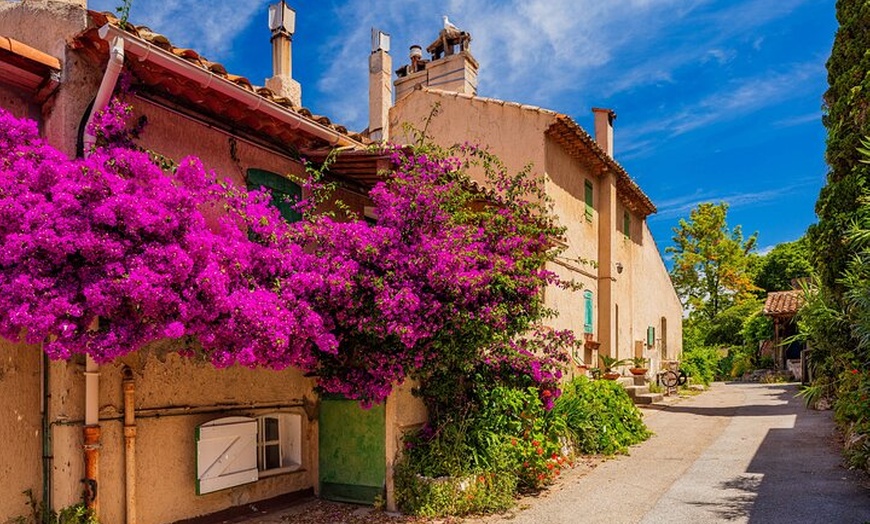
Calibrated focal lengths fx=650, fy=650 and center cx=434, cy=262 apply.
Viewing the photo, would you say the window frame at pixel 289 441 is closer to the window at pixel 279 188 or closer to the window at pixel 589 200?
the window at pixel 279 188

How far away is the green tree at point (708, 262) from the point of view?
124 ft

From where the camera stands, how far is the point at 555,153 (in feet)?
49.5

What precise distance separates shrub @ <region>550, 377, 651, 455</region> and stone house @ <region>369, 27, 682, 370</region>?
7.64 ft

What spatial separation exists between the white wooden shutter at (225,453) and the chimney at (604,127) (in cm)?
1424

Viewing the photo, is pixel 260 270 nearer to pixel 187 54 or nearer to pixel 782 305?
pixel 187 54

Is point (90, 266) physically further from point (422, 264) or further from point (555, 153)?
point (555, 153)

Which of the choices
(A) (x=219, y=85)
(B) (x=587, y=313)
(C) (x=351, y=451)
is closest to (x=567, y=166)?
(B) (x=587, y=313)

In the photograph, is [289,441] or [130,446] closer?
[130,446]

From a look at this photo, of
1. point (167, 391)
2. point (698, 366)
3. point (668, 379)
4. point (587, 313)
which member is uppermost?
point (587, 313)

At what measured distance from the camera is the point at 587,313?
55.5 feet

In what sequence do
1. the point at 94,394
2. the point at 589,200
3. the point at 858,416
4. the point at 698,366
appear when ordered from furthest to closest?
the point at 698,366 → the point at 589,200 → the point at 858,416 → the point at 94,394

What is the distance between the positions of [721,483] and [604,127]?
1258cm

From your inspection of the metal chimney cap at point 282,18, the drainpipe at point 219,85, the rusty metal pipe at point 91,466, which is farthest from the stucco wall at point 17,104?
the metal chimney cap at point 282,18

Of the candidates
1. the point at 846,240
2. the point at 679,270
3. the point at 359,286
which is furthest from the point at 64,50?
the point at 679,270
